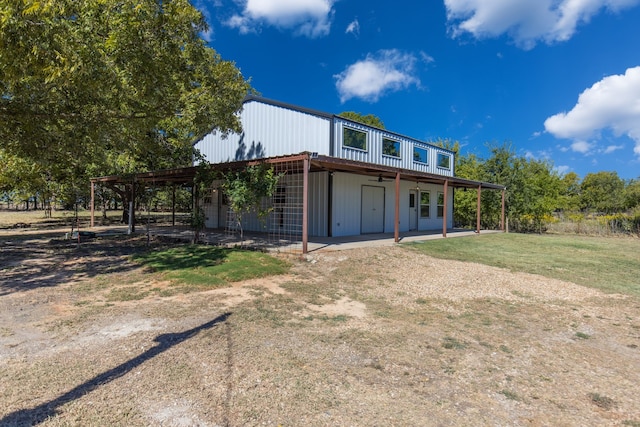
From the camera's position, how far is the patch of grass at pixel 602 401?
278cm

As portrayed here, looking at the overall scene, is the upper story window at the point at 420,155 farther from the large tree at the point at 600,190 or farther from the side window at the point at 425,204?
the large tree at the point at 600,190

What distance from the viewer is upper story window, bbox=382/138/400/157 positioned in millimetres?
14773

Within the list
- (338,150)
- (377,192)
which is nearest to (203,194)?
(338,150)

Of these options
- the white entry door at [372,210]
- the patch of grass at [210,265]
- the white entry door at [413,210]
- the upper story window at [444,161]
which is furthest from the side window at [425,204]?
the patch of grass at [210,265]

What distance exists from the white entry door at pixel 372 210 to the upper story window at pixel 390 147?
1.58m

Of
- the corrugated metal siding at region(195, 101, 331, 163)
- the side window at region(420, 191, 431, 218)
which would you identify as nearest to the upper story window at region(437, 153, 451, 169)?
the side window at region(420, 191, 431, 218)

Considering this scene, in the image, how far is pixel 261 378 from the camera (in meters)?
3.12

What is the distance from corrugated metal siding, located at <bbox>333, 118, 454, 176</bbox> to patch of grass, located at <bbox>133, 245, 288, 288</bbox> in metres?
5.43

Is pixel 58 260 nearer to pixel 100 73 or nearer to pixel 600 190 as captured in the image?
pixel 100 73

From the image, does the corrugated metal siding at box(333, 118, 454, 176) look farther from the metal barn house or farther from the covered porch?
the covered porch

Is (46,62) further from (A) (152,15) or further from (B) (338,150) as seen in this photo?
(B) (338,150)

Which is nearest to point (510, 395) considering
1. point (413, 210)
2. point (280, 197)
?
point (280, 197)

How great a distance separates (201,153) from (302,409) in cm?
1735

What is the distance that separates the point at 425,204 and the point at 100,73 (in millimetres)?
15757
